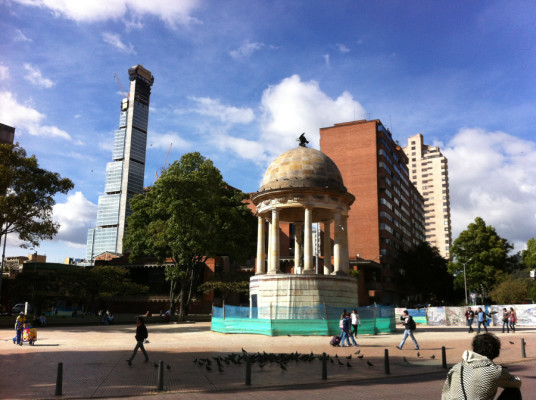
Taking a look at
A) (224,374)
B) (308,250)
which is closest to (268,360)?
(224,374)

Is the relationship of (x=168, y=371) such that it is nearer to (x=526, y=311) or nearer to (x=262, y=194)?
(x=262, y=194)

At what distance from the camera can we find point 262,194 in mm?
34875

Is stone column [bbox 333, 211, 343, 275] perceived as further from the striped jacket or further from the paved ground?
the striped jacket

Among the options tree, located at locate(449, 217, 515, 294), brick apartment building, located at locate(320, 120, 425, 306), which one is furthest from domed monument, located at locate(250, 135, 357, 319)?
brick apartment building, located at locate(320, 120, 425, 306)

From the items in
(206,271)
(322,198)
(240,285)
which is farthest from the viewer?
(206,271)

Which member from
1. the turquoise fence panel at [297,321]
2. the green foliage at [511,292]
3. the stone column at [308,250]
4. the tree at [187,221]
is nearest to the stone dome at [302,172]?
the stone column at [308,250]

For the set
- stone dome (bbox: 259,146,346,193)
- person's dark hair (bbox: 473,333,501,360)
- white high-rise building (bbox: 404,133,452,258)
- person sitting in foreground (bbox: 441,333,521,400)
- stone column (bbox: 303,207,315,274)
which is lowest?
person sitting in foreground (bbox: 441,333,521,400)

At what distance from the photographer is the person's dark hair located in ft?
15.8

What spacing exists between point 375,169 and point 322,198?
52.6 metres

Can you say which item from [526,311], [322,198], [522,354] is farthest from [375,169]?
[522,354]

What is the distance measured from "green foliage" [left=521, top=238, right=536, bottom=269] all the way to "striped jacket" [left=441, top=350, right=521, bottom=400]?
67.3 m

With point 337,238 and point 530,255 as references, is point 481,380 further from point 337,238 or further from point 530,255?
point 530,255

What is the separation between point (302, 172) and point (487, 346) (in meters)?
30.2

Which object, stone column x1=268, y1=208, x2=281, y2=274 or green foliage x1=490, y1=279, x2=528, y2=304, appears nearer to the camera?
stone column x1=268, y1=208, x2=281, y2=274
